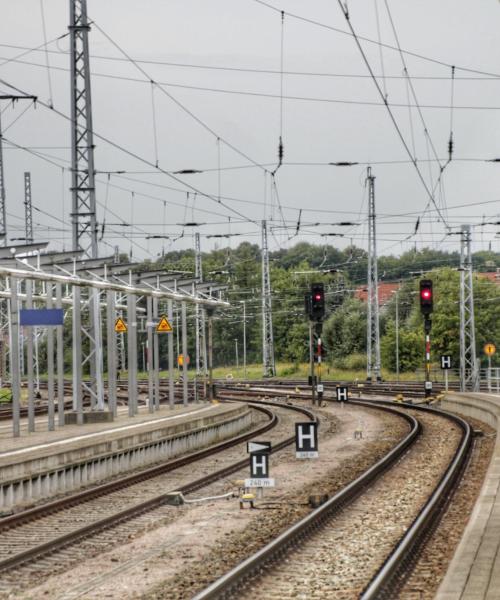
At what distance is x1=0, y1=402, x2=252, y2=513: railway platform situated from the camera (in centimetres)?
1984

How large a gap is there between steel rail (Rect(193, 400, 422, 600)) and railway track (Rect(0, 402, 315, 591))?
246 centimetres

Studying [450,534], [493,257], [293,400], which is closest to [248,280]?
[493,257]

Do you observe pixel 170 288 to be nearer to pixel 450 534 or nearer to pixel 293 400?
pixel 293 400

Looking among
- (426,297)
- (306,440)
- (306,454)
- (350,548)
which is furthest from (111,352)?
(350,548)

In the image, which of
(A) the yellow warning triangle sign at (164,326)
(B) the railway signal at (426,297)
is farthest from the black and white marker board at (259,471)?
(B) the railway signal at (426,297)

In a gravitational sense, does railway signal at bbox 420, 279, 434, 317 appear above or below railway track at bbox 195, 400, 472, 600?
above

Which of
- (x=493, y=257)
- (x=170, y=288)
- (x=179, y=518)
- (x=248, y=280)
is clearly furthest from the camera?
(x=493, y=257)

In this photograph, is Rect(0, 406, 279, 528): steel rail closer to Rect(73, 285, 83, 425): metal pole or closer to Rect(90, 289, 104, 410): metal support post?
Rect(73, 285, 83, 425): metal pole

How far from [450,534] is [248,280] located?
340 feet

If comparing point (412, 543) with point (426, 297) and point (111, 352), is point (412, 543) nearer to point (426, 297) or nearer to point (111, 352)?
point (111, 352)

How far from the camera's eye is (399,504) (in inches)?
735

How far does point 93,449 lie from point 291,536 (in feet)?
30.3

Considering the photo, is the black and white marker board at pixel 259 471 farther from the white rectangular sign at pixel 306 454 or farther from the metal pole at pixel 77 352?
the metal pole at pixel 77 352

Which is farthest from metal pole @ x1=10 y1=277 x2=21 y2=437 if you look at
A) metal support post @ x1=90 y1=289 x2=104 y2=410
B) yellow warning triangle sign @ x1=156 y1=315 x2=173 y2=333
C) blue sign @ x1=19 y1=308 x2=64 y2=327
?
yellow warning triangle sign @ x1=156 y1=315 x2=173 y2=333
